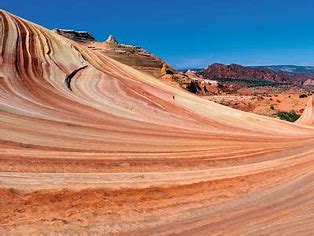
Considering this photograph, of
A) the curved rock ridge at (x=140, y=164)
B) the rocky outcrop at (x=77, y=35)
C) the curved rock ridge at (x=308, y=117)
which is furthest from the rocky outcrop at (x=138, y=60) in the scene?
the curved rock ridge at (x=140, y=164)

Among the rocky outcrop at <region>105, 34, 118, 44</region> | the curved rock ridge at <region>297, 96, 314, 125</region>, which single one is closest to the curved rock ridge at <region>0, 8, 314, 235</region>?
the curved rock ridge at <region>297, 96, 314, 125</region>

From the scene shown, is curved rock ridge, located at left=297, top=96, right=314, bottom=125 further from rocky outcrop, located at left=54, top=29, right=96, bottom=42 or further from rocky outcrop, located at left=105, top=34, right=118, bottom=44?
rocky outcrop, located at left=54, top=29, right=96, bottom=42

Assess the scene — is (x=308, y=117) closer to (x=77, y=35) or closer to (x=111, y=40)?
(x=111, y=40)

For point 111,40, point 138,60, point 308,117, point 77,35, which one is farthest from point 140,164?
point 77,35

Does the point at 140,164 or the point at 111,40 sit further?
the point at 111,40

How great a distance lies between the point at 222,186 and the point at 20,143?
4724 mm

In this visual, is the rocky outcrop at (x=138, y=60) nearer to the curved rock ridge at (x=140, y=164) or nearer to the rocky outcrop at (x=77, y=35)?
the rocky outcrop at (x=77, y=35)

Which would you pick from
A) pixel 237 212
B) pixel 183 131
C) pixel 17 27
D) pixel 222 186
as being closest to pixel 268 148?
pixel 183 131

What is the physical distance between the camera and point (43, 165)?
384 inches

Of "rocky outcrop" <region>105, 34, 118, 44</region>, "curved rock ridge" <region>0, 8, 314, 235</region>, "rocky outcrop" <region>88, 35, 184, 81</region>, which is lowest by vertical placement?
"curved rock ridge" <region>0, 8, 314, 235</region>

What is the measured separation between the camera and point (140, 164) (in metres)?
10.5

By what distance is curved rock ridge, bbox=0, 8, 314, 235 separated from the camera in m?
7.96

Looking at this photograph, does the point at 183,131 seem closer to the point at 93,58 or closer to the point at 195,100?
the point at 195,100

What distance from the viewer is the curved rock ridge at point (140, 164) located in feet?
26.1
